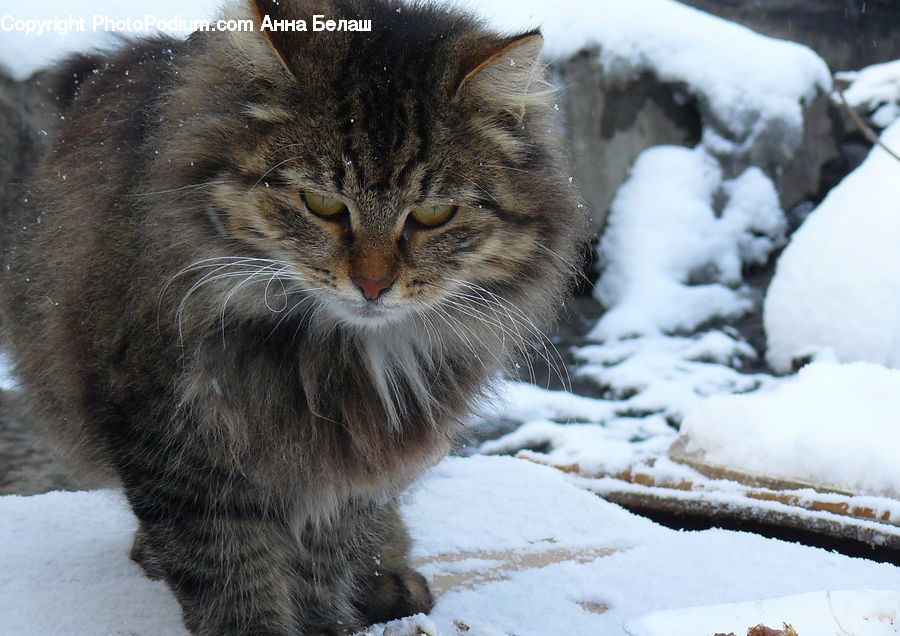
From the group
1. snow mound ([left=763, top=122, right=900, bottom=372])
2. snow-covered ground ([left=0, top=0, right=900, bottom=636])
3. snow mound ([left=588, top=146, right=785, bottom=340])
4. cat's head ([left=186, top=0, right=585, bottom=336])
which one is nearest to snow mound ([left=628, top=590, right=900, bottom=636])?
snow-covered ground ([left=0, top=0, right=900, bottom=636])

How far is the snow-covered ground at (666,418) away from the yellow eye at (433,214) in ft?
1.57

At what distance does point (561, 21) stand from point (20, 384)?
433 cm

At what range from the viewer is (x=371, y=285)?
4.60 feet

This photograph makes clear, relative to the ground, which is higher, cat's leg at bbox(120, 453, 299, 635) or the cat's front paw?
cat's leg at bbox(120, 453, 299, 635)

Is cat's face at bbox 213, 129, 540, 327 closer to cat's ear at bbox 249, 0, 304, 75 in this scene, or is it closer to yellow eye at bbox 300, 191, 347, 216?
yellow eye at bbox 300, 191, 347, 216

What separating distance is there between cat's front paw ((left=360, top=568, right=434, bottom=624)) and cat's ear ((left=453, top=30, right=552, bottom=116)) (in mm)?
952

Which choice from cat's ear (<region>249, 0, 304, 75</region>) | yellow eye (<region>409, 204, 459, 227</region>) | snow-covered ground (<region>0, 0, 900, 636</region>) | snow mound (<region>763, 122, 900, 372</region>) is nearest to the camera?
cat's ear (<region>249, 0, 304, 75</region>)

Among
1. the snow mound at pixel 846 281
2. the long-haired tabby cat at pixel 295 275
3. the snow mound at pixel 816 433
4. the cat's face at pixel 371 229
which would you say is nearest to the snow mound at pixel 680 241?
the snow mound at pixel 846 281

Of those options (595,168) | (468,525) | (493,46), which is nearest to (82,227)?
(493,46)

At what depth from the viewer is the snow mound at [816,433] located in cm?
233

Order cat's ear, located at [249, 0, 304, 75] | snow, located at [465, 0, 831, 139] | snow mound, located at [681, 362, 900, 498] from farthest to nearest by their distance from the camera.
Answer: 1. snow, located at [465, 0, 831, 139]
2. snow mound, located at [681, 362, 900, 498]
3. cat's ear, located at [249, 0, 304, 75]

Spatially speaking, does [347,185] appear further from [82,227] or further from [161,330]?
[82,227]

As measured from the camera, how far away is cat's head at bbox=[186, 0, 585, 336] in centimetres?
141

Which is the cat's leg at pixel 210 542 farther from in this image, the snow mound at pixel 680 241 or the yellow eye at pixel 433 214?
the snow mound at pixel 680 241
